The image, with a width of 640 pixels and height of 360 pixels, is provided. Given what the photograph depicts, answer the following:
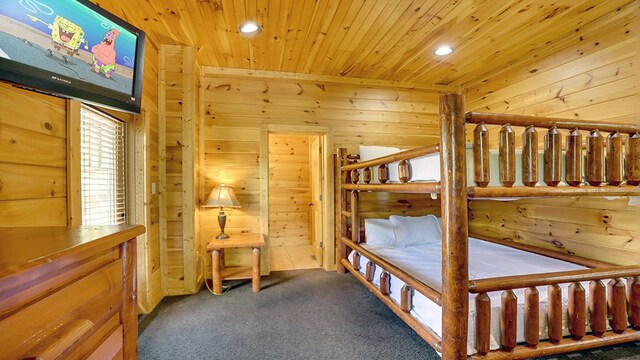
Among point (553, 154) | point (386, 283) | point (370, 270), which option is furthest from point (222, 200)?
point (553, 154)

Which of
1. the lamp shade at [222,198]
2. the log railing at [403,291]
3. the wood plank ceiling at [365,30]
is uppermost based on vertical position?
the wood plank ceiling at [365,30]

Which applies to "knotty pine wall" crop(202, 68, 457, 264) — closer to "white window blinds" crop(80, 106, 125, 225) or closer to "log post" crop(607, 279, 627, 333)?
"white window blinds" crop(80, 106, 125, 225)

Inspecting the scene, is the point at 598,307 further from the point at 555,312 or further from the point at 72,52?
the point at 72,52

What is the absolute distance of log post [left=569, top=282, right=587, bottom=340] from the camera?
56.8 inches

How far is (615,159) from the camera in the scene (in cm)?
146

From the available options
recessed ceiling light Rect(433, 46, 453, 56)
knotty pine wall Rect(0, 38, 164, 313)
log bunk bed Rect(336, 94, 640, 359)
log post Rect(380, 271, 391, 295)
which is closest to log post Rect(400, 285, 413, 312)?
log bunk bed Rect(336, 94, 640, 359)

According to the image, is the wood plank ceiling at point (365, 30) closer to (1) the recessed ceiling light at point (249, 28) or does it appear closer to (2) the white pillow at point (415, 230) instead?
(1) the recessed ceiling light at point (249, 28)

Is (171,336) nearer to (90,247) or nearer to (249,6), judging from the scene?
(90,247)

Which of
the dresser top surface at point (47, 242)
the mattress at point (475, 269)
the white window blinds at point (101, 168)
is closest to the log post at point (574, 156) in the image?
the mattress at point (475, 269)

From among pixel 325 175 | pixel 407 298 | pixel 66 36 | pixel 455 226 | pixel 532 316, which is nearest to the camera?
pixel 66 36

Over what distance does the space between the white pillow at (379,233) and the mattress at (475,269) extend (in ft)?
0.42

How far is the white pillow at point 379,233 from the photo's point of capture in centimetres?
296

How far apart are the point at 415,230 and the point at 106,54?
301cm

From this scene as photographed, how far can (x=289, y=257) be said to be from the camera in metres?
4.13
